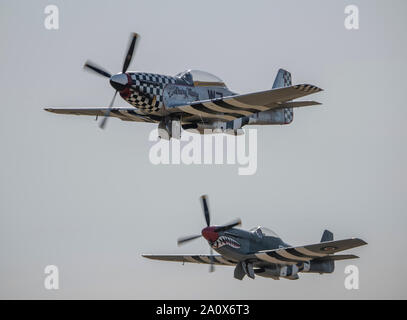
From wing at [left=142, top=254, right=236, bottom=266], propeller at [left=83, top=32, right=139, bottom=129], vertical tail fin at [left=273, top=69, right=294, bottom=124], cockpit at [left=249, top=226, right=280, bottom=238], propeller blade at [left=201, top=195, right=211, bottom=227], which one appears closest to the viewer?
propeller at [left=83, top=32, right=139, bottom=129]

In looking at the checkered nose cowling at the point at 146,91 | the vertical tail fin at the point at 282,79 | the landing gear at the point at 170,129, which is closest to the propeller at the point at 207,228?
the landing gear at the point at 170,129

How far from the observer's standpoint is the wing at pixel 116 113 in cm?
3744

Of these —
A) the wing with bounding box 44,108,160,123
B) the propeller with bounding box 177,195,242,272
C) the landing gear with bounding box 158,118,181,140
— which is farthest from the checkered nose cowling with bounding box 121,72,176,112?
the propeller with bounding box 177,195,242,272

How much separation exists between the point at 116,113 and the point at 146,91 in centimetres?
247

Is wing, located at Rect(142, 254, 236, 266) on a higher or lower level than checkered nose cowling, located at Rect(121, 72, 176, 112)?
lower

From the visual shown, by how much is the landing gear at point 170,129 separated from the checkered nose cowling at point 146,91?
59 centimetres

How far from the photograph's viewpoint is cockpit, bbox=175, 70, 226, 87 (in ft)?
122

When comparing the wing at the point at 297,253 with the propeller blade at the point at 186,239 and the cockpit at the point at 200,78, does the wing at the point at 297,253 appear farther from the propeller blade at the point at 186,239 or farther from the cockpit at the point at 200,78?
the cockpit at the point at 200,78

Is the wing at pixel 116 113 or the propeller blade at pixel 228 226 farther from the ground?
the wing at pixel 116 113

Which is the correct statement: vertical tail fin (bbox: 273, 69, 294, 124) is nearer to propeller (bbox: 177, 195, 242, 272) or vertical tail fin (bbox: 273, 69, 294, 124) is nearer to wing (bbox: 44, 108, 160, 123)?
propeller (bbox: 177, 195, 242, 272)

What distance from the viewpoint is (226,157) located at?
3906 cm

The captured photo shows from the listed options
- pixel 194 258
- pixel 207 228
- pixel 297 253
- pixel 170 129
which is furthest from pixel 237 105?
pixel 194 258

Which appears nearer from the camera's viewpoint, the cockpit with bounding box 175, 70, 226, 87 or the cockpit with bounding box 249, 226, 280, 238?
the cockpit with bounding box 175, 70, 226, 87
